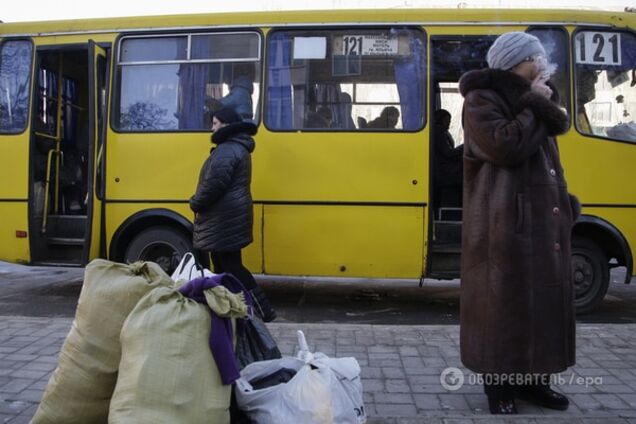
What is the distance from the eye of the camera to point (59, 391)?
2656 mm

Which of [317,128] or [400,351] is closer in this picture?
[400,351]

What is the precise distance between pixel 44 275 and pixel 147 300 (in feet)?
23.6

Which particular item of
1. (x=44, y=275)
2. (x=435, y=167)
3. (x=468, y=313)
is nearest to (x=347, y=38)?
(x=435, y=167)

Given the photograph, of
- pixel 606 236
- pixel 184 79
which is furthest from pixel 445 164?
pixel 184 79

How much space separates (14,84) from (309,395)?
565 centimetres

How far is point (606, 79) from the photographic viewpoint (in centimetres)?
589

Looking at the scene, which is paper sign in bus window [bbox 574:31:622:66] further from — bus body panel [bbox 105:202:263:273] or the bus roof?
bus body panel [bbox 105:202:263:273]

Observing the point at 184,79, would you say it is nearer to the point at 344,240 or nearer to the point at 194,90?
the point at 194,90

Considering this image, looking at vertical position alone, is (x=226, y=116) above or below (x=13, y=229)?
Answer: above

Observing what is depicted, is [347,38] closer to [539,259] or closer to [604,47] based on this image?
[604,47]

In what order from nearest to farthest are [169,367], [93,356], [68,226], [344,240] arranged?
[169,367] → [93,356] → [344,240] → [68,226]

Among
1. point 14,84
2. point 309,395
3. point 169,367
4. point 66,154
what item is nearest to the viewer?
point 169,367

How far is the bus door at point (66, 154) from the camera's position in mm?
6258

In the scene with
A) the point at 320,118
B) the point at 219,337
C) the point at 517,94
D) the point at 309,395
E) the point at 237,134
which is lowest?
the point at 309,395
